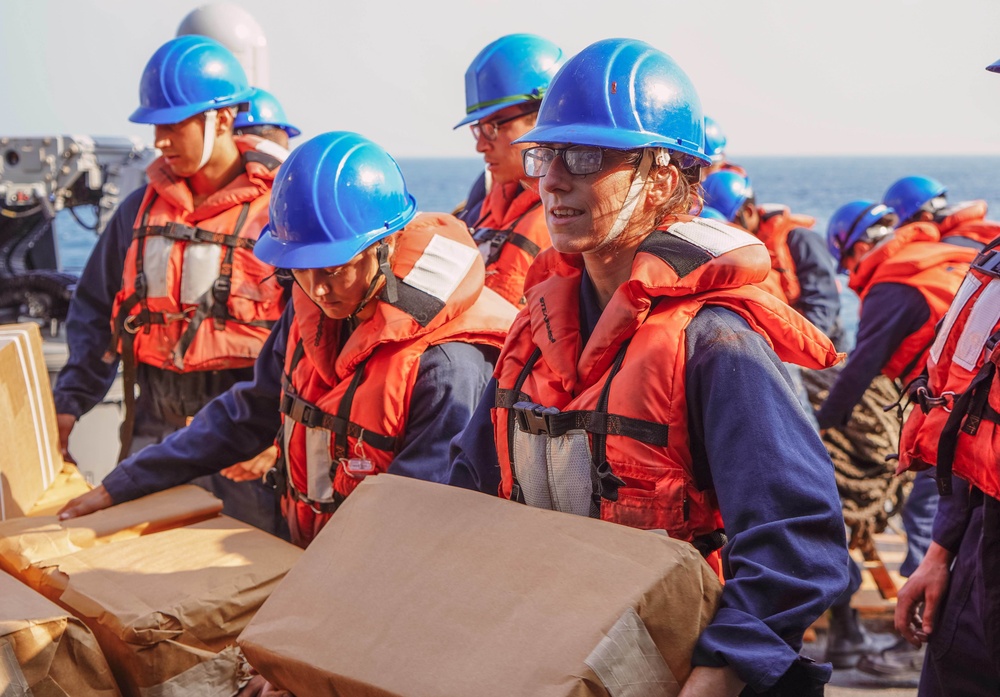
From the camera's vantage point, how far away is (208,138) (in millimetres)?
4363

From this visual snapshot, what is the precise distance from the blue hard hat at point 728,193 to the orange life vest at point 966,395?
14.4 feet

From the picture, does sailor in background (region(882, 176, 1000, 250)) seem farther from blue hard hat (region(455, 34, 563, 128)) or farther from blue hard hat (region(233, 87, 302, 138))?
blue hard hat (region(233, 87, 302, 138))

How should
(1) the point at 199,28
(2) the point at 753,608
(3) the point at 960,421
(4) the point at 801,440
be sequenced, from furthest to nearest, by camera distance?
1. (1) the point at 199,28
2. (3) the point at 960,421
3. (4) the point at 801,440
4. (2) the point at 753,608

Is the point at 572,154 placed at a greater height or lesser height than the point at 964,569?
greater

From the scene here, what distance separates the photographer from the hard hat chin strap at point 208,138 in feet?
14.2

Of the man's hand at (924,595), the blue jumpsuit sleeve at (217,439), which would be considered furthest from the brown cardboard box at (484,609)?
the man's hand at (924,595)

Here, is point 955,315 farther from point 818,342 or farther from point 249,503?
point 249,503

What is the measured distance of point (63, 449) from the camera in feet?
13.2

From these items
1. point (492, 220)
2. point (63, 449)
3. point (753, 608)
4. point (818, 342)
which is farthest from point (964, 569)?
point (63, 449)

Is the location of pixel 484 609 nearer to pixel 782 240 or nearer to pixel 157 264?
pixel 157 264

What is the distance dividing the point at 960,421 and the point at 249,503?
2.29 meters

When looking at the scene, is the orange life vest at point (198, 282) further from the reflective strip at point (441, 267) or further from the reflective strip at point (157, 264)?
the reflective strip at point (441, 267)

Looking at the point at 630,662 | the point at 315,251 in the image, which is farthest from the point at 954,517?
the point at 315,251

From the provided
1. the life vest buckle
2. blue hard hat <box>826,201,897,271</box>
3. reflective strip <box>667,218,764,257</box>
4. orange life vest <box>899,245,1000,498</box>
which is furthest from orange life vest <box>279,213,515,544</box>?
blue hard hat <box>826,201,897,271</box>
